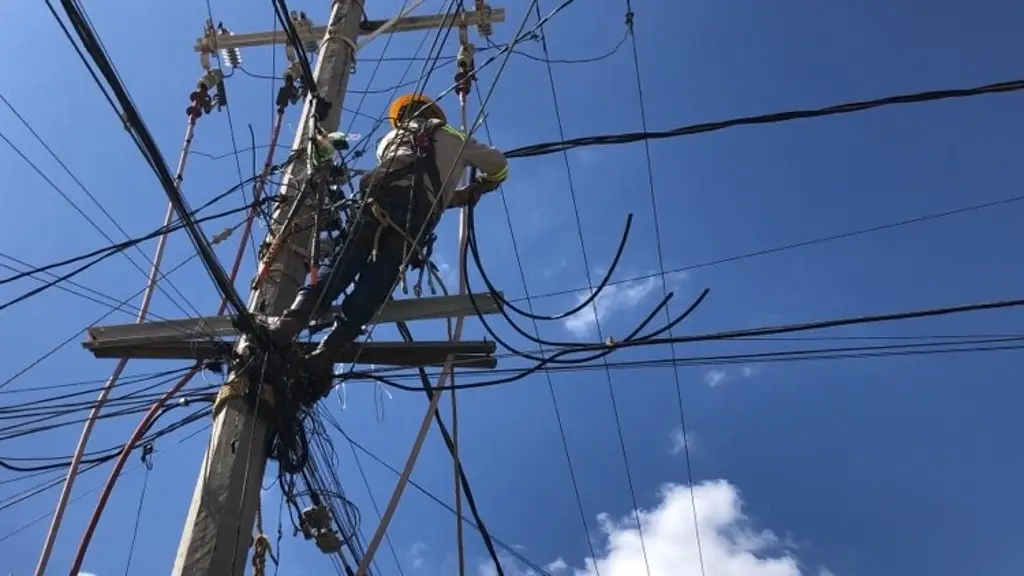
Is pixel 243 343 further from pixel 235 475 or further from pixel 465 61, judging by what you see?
pixel 465 61

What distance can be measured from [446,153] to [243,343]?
1.74 metres

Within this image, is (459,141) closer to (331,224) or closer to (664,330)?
(331,224)

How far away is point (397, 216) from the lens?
528 centimetres

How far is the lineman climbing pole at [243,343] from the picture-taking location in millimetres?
3990

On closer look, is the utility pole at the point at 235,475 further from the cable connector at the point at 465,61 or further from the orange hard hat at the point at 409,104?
the cable connector at the point at 465,61

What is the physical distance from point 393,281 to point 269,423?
3.68 feet

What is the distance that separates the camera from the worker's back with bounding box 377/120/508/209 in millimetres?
5469

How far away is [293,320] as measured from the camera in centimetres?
473

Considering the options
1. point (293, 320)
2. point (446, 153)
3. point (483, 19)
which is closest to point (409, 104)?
point (446, 153)

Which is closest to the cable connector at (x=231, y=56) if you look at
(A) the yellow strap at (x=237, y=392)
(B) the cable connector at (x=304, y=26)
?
(B) the cable connector at (x=304, y=26)

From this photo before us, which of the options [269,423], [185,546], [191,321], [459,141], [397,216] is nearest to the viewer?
[185,546]

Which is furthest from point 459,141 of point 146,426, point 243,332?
point 146,426

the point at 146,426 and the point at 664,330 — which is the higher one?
the point at 664,330

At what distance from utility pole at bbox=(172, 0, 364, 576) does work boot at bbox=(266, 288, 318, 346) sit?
0.15 metres
